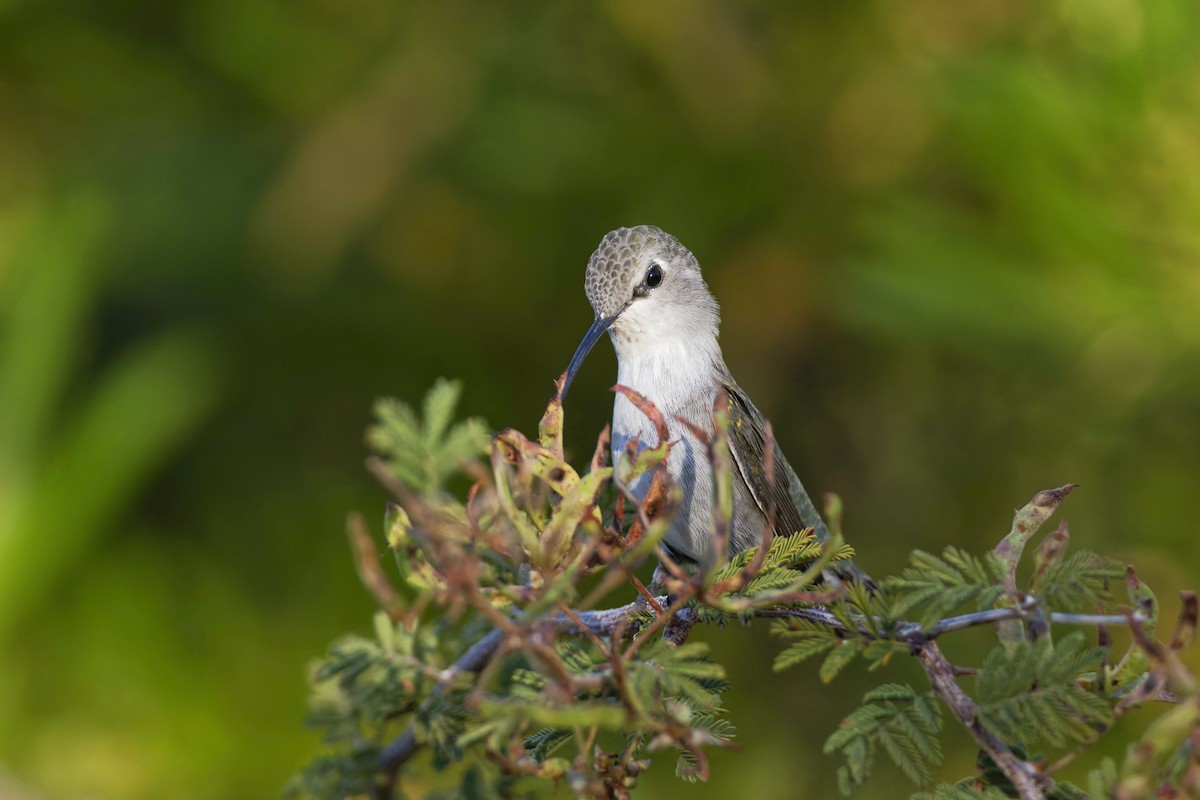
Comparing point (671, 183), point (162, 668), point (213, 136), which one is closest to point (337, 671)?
point (162, 668)

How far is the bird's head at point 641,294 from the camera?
100.0 inches

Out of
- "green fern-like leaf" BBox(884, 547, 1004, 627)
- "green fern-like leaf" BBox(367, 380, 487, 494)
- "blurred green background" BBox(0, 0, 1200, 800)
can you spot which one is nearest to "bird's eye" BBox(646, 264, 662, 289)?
"blurred green background" BBox(0, 0, 1200, 800)

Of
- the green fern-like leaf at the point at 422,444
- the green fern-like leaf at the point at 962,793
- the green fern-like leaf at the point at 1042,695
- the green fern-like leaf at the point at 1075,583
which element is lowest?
the green fern-like leaf at the point at 962,793

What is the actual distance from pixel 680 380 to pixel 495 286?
894 mm

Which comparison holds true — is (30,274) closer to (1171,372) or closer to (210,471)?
(210,471)

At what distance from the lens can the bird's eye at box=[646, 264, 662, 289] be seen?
2.63 m

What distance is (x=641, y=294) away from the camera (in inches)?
102

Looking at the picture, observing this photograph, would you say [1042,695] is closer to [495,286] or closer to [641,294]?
[641,294]

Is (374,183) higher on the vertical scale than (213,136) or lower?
lower

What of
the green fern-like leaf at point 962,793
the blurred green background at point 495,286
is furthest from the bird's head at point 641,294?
the green fern-like leaf at point 962,793

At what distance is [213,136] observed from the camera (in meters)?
3.53

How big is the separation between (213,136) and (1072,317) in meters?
2.59

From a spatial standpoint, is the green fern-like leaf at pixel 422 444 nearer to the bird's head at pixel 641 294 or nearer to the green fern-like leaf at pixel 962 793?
the green fern-like leaf at pixel 962 793

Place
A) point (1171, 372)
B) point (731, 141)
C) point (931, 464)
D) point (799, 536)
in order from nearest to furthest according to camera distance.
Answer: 1. point (799, 536)
2. point (1171, 372)
3. point (931, 464)
4. point (731, 141)
